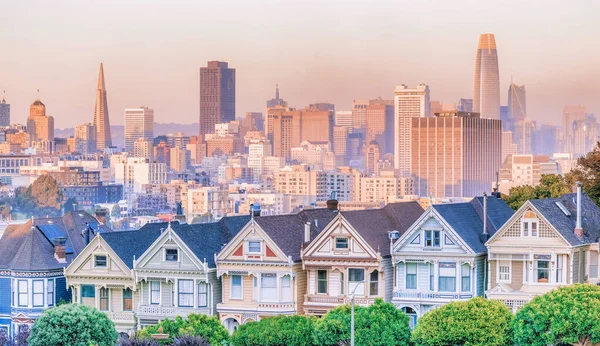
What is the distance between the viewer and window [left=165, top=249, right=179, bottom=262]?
58625 mm

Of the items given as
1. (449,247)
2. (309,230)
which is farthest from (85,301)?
(449,247)

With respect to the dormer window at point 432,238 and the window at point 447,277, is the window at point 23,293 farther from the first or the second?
the window at point 447,277

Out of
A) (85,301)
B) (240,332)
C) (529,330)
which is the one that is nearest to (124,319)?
(85,301)

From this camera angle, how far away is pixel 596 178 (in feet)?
237

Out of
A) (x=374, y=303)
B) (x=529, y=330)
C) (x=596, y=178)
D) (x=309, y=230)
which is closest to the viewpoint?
(x=529, y=330)

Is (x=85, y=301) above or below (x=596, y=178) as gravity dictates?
below

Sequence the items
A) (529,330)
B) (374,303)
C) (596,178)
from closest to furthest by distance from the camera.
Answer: (529,330), (374,303), (596,178)

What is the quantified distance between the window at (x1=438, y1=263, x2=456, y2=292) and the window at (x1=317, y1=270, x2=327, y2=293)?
14.1ft

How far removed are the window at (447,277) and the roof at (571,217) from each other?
3.60m

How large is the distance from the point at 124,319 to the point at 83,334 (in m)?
4.45

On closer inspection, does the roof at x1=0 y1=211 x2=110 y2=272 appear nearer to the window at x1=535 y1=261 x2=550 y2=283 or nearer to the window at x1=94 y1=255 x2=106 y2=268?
the window at x1=94 y1=255 x2=106 y2=268

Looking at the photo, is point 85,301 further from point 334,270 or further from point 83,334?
point 334,270

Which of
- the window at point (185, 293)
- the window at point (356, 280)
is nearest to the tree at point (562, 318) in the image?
the window at point (356, 280)

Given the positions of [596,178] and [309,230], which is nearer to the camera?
[309,230]
